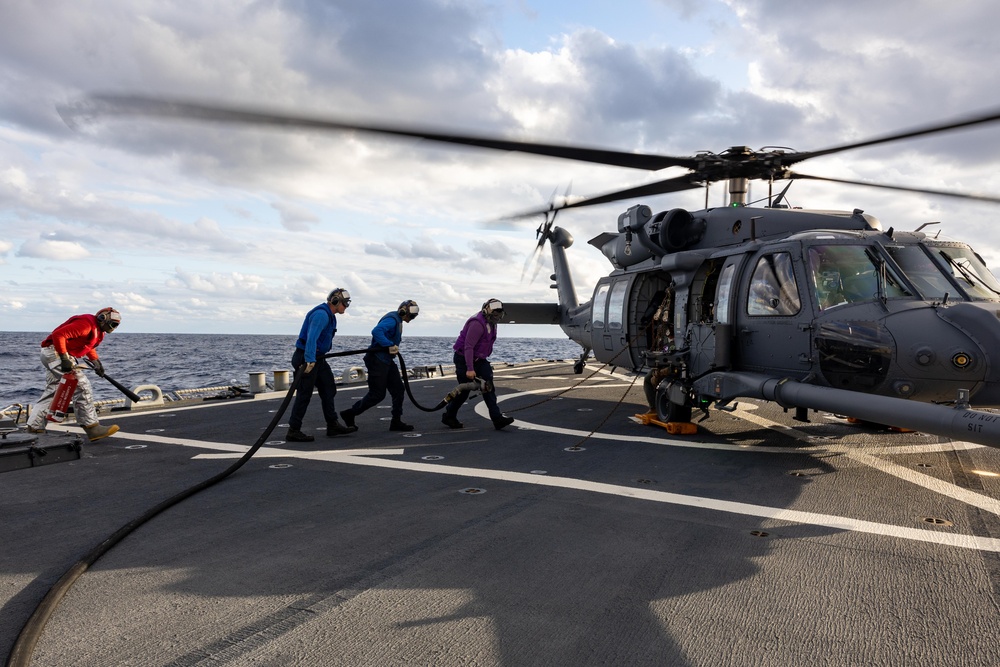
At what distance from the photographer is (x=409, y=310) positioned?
9.36 meters

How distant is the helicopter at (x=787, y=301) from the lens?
603cm

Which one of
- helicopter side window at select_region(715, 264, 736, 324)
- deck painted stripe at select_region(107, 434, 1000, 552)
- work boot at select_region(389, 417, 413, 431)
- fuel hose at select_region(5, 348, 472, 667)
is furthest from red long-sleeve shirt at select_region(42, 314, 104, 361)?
helicopter side window at select_region(715, 264, 736, 324)

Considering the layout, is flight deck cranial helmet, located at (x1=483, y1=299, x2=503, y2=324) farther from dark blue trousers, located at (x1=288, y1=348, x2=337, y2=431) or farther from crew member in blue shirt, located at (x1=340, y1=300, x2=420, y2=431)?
dark blue trousers, located at (x1=288, y1=348, x2=337, y2=431)

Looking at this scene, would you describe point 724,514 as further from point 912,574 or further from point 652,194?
point 652,194

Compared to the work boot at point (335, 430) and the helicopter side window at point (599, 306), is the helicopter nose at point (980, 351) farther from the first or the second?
the work boot at point (335, 430)

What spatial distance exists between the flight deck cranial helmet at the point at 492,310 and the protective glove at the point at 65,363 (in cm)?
561

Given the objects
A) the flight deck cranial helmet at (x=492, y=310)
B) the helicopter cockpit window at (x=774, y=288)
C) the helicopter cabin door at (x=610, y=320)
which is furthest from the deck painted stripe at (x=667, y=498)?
the helicopter cabin door at (x=610, y=320)

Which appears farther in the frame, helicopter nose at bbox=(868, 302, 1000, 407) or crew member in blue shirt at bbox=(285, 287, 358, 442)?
crew member in blue shirt at bbox=(285, 287, 358, 442)

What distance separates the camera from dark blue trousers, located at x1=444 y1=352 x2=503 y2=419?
361 inches

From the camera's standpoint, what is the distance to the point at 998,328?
5984 mm

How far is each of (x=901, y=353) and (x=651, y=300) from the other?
4838 millimetres

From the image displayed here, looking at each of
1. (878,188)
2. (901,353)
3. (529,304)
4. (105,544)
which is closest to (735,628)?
(105,544)

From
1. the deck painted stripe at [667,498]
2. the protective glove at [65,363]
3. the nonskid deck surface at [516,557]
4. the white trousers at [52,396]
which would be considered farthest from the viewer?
the white trousers at [52,396]

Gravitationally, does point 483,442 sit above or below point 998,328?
below
